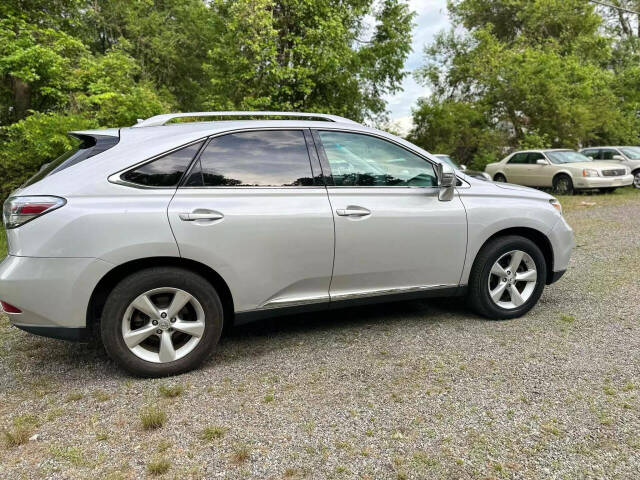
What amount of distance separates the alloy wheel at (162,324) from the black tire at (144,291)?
0.03 m

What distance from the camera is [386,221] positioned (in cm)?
357

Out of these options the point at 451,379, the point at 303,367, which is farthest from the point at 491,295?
the point at 303,367

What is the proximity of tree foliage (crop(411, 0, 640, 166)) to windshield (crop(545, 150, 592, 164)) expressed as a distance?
4153 mm

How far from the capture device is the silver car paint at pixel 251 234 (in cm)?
284

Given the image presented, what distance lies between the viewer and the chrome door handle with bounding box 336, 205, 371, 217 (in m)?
3.43

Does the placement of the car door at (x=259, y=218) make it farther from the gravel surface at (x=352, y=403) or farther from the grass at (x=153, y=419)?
the grass at (x=153, y=419)

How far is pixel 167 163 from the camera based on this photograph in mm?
3135

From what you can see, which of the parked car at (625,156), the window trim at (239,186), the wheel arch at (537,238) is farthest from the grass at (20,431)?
the parked car at (625,156)

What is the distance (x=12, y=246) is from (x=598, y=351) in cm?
400

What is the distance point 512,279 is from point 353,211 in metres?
1.63

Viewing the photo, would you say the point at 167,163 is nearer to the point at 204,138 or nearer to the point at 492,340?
the point at 204,138

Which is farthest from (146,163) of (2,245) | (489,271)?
(2,245)

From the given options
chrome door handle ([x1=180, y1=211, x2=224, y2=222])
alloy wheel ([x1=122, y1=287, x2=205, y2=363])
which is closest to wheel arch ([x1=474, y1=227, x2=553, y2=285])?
chrome door handle ([x1=180, y1=211, x2=224, y2=222])

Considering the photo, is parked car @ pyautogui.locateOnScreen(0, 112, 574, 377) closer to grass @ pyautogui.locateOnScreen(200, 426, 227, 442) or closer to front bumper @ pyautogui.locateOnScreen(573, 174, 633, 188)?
grass @ pyautogui.locateOnScreen(200, 426, 227, 442)
